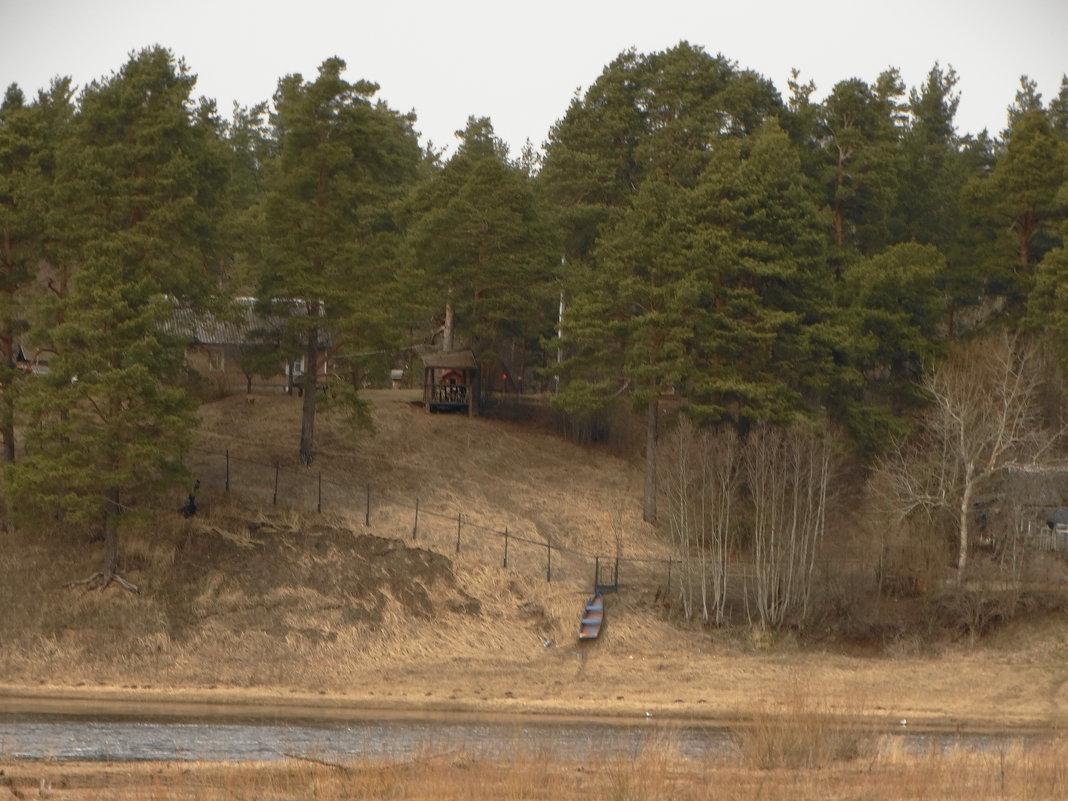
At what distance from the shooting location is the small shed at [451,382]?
56938 mm

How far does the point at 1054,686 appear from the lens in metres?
34.4

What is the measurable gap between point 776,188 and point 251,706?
86.2 ft

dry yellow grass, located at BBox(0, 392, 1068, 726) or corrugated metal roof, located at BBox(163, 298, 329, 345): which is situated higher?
corrugated metal roof, located at BBox(163, 298, 329, 345)

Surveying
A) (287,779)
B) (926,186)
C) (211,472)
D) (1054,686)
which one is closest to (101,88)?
(211,472)

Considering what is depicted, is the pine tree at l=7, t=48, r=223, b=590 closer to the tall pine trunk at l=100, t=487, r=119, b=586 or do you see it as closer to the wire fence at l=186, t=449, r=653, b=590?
the tall pine trunk at l=100, t=487, r=119, b=586

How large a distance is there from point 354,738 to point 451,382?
31538 mm

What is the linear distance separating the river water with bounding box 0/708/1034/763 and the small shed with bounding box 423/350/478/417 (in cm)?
2785

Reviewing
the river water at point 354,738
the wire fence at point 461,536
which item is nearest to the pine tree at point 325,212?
the wire fence at point 461,536

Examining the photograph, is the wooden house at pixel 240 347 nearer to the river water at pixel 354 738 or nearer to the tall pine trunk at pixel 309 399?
the tall pine trunk at pixel 309 399

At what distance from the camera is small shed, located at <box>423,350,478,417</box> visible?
56.9m

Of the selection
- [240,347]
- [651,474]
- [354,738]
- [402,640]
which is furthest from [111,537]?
[651,474]

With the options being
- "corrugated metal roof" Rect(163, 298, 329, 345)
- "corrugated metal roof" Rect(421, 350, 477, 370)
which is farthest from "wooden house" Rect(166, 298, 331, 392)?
"corrugated metal roof" Rect(421, 350, 477, 370)

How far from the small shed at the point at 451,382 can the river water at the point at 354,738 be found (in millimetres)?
27847

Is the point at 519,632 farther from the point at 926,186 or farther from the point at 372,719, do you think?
the point at 926,186
